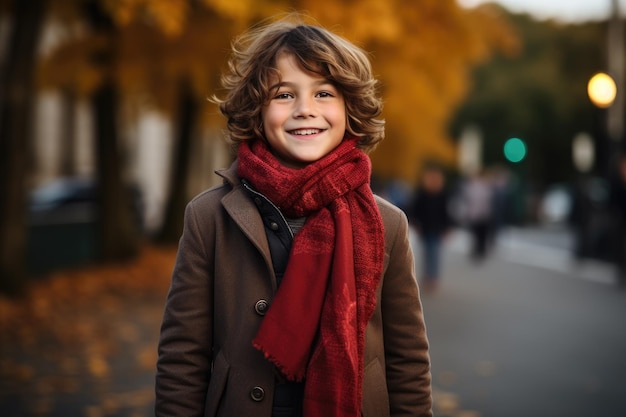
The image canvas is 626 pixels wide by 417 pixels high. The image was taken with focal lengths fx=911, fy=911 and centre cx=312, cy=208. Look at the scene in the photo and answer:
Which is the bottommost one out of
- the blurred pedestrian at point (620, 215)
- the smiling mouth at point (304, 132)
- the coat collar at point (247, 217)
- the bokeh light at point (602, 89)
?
the blurred pedestrian at point (620, 215)

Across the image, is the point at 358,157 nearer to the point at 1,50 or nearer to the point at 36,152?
the point at 1,50

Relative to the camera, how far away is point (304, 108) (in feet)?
8.73

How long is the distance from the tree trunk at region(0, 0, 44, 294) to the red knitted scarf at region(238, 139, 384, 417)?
31.9 feet

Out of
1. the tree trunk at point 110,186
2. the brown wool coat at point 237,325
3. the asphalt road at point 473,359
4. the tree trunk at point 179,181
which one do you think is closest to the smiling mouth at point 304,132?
the brown wool coat at point 237,325

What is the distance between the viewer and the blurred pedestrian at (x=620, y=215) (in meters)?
14.8

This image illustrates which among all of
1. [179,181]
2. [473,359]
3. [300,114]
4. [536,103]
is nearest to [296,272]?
[300,114]

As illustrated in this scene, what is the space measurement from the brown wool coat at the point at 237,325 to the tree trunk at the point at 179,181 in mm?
18113

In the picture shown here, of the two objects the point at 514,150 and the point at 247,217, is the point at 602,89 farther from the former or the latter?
the point at 514,150

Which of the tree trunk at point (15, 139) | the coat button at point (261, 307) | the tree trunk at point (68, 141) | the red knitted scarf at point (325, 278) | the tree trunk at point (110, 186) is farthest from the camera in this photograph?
the tree trunk at point (68, 141)

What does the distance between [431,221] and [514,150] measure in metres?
11.8

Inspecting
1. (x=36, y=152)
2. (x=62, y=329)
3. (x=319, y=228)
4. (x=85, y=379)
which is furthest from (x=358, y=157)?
(x=36, y=152)

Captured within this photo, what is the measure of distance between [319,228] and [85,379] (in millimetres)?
5381

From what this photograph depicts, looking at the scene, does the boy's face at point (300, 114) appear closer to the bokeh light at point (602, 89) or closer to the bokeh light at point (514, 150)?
the bokeh light at point (602, 89)

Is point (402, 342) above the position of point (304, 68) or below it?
below
